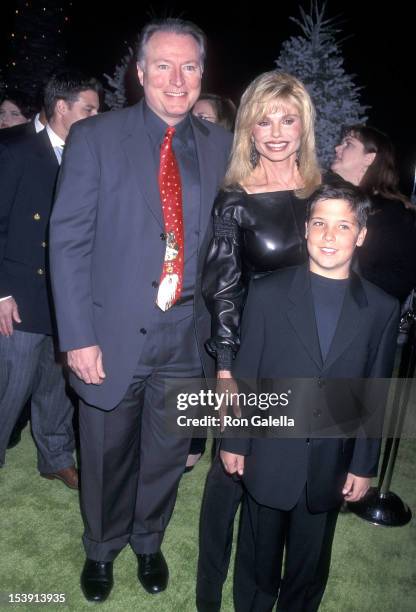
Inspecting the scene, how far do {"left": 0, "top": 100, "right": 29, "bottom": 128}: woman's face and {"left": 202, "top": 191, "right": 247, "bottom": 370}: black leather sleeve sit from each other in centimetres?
345

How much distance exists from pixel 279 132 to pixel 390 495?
7.44 ft

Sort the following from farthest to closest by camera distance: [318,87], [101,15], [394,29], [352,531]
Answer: [101,15]
[394,29]
[318,87]
[352,531]

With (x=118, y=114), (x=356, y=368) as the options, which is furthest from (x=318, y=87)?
(x=356, y=368)

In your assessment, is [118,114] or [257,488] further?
[118,114]

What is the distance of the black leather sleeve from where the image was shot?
206cm

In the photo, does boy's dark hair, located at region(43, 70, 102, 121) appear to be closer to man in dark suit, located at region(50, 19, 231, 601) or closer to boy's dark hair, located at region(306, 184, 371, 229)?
man in dark suit, located at region(50, 19, 231, 601)

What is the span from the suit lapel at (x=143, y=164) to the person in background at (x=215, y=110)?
2015 millimetres

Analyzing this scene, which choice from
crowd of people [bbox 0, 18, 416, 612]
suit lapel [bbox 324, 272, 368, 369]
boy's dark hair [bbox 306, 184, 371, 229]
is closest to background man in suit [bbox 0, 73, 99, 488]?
crowd of people [bbox 0, 18, 416, 612]

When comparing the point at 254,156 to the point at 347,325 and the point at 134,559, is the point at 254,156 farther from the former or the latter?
the point at 134,559

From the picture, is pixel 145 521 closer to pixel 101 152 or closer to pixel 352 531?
pixel 352 531

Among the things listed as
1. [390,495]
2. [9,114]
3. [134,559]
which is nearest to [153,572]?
[134,559]

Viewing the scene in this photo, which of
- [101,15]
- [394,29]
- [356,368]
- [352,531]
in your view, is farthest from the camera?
[101,15]

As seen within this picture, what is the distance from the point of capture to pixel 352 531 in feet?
9.64

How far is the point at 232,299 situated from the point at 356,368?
0.54 meters
